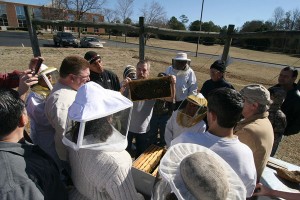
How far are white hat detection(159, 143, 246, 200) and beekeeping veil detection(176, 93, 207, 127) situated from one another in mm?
1502

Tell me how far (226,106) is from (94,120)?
1067 mm

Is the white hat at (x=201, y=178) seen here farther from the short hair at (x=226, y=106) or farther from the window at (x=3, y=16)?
the window at (x=3, y=16)

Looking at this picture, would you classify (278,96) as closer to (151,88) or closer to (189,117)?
(189,117)

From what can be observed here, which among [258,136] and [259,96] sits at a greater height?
[259,96]

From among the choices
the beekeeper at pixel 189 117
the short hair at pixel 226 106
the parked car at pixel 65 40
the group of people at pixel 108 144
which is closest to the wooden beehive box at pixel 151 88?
the group of people at pixel 108 144

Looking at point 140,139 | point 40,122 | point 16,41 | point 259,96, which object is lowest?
point 140,139

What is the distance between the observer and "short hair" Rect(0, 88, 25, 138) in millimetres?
1474

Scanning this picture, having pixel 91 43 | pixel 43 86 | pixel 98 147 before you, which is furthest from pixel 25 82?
pixel 91 43

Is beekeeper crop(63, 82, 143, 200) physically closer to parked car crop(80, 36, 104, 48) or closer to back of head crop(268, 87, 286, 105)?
back of head crop(268, 87, 286, 105)

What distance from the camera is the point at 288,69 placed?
3932 mm

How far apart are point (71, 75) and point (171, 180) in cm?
183

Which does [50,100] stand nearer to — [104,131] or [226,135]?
[104,131]

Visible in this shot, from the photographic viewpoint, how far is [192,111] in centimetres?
284

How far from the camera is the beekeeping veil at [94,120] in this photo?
5.14 feet
